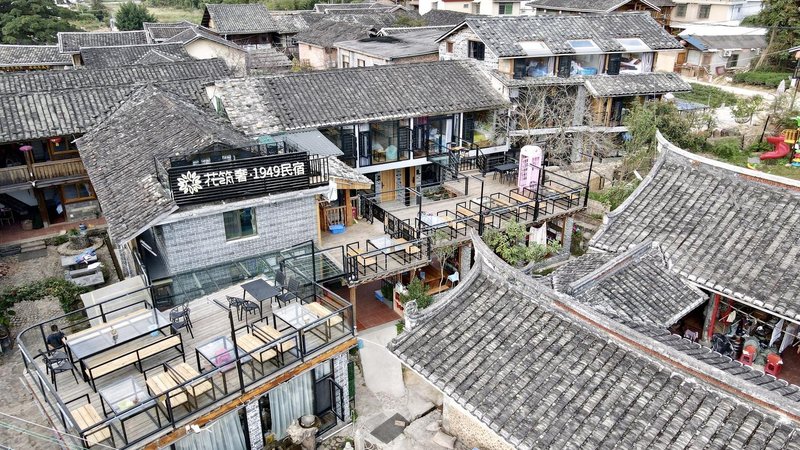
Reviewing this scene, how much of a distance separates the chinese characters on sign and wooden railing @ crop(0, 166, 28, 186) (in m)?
14.9

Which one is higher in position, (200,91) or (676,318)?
(200,91)

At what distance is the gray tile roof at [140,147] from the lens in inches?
755

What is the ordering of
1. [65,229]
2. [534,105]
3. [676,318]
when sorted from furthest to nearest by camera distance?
[534,105] < [65,229] < [676,318]

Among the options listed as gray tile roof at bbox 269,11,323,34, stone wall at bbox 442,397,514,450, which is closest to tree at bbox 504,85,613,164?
stone wall at bbox 442,397,514,450

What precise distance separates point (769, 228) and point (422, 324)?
1131cm

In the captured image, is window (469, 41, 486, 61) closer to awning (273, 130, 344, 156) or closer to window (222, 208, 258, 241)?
awning (273, 130, 344, 156)

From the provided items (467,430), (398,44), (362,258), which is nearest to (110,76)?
(398,44)

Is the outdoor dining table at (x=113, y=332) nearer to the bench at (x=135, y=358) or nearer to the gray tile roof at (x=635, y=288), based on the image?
the bench at (x=135, y=358)

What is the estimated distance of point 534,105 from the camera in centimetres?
3512

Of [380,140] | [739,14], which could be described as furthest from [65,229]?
[739,14]

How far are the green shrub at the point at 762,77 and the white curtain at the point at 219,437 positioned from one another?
5926 cm

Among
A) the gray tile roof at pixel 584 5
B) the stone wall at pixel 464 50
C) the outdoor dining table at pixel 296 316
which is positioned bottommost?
the outdoor dining table at pixel 296 316

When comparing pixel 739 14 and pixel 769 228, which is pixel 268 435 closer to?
pixel 769 228

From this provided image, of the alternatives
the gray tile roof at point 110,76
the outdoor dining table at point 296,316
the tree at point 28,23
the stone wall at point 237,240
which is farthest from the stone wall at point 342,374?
the tree at point 28,23
